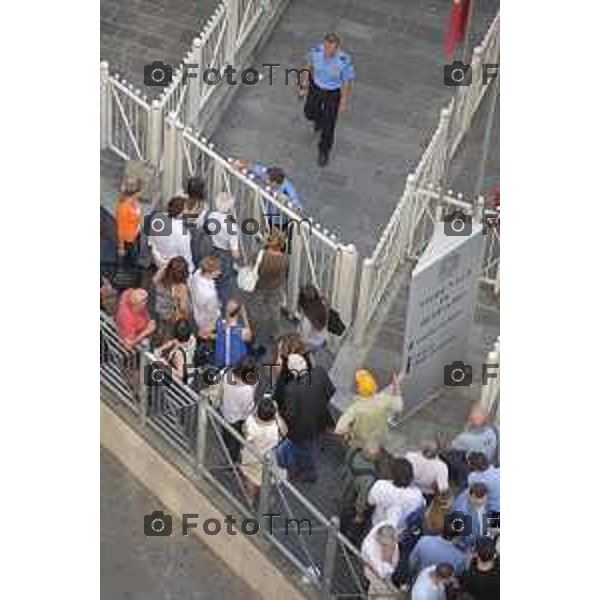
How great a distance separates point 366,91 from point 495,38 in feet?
5.21

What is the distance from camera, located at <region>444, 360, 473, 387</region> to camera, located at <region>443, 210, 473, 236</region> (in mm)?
1272

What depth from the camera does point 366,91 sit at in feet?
64.1

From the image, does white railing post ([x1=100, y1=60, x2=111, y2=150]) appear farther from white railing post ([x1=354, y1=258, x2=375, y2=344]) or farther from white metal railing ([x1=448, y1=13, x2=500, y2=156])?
white metal railing ([x1=448, y1=13, x2=500, y2=156])

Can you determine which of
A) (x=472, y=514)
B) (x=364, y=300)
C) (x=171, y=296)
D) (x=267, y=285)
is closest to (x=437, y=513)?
(x=472, y=514)

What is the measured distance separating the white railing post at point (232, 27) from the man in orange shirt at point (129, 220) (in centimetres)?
283

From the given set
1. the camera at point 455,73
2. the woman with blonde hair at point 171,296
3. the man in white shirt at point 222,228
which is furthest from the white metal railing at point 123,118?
the camera at point 455,73

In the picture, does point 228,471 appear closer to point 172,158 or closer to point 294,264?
point 294,264

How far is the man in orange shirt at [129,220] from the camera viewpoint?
15.9m

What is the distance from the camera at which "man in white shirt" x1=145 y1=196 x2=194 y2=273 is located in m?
15.9

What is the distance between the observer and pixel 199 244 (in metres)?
16.0

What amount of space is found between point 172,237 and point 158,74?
373cm
